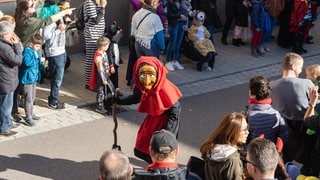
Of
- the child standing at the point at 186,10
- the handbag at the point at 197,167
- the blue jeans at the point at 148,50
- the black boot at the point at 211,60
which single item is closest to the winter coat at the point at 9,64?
the blue jeans at the point at 148,50

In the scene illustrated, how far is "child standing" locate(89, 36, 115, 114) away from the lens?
9.56 metres

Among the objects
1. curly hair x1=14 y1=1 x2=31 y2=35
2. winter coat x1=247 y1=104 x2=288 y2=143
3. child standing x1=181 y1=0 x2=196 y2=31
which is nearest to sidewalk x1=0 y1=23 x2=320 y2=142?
child standing x1=181 y1=0 x2=196 y2=31

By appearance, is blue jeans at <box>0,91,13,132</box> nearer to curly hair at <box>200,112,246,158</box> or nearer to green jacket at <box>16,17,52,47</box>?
green jacket at <box>16,17,52,47</box>

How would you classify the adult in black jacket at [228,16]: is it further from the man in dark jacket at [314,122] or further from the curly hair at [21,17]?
the man in dark jacket at [314,122]

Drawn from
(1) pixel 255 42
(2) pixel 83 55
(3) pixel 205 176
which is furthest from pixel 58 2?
(3) pixel 205 176

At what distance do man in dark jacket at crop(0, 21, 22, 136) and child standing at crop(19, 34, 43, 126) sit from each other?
0.77ft

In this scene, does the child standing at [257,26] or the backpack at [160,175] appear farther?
the child standing at [257,26]

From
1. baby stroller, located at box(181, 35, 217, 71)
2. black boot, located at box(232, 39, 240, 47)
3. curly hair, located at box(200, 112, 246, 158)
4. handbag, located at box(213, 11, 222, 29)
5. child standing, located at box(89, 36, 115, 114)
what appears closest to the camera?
curly hair, located at box(200, 112, 246, 158)

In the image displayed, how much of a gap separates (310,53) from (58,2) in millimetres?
5513

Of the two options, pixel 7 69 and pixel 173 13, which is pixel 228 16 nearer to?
pixel 173 13

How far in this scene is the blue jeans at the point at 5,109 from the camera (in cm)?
876

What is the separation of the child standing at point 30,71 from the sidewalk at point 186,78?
0.32 metres

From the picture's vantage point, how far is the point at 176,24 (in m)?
11.8

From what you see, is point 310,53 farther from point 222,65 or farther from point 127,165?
point 127,165
